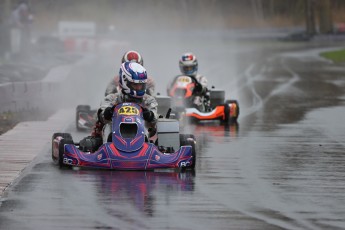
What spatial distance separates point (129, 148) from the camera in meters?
12.7

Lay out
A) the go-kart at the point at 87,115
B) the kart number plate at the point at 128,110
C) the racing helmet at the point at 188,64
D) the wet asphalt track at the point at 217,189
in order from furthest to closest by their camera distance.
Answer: the racing helmet at the point at 188,64 → the go-kart at the point at 87,115 → the kart number plate at the point at 128,110 → the wet asphalt track at the point at 217,189

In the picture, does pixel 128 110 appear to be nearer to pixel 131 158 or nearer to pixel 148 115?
pixel 148 115

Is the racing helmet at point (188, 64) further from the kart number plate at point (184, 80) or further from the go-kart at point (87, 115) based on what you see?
the go-kart at point (87, 115)

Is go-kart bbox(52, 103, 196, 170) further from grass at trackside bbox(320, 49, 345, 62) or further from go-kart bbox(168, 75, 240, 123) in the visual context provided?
grass at trackside bbox(320, 49, 345, 62)

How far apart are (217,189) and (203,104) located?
381 inches

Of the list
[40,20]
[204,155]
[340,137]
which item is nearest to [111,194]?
[204,155]

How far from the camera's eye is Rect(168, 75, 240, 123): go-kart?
2039 cm

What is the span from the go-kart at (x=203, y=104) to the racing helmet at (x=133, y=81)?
6.36m

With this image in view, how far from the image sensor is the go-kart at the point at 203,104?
2039 centimetres

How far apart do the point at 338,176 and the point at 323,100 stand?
14252 millimetres

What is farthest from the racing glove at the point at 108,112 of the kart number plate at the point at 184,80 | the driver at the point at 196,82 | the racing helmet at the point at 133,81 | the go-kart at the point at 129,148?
the kart number plate at the point at 184,80

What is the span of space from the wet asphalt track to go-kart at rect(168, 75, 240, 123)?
0.50 meters

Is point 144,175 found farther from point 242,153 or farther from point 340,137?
point 340,137

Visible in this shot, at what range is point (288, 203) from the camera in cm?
1063
